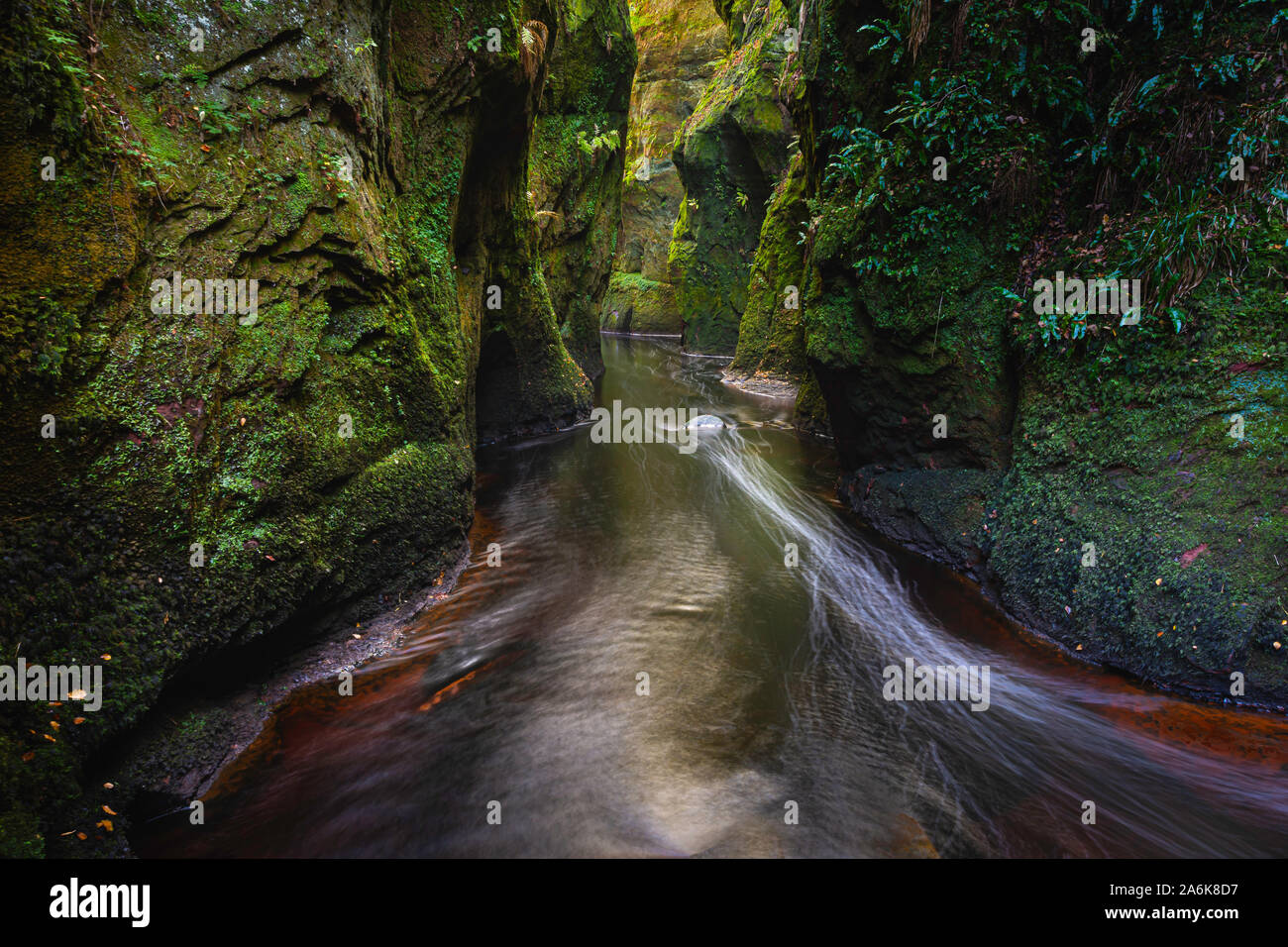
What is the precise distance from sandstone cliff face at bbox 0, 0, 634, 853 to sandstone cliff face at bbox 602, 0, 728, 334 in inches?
1138

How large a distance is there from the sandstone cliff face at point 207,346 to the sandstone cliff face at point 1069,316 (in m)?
5.35

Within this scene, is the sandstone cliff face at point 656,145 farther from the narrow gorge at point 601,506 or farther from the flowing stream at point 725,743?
the flowing stream at point 725,743

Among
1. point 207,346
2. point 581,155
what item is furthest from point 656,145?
point 207,346

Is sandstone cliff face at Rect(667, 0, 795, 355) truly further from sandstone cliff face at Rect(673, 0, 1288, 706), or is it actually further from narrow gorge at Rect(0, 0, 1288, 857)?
narrow gorge at Rect(0, 0, 1288, 857)

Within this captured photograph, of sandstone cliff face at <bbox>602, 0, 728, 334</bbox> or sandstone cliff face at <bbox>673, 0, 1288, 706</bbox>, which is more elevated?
sandstone cliff face at <bbox>602, 0, 728, 334</bbox>

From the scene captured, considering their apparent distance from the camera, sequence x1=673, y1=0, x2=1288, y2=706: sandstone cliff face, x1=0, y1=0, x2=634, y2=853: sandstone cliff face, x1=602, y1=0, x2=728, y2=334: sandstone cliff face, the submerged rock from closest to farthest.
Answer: x1=0, y1=0, x2=634, y2=853: sandstone cliff face
x1=673, y1=0, x2=1288, y2=706: sandstone cliff face
the submerged rock
x1=602, y1=0, x2=728, y2=334: sandstone cliff face

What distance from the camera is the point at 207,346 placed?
3.82 m

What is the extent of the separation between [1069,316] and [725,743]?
16.8ft

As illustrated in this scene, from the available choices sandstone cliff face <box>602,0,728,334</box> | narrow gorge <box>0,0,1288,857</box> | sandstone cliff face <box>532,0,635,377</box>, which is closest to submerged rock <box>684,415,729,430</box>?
sandstone cliff face <box>532,0,635,377</box>

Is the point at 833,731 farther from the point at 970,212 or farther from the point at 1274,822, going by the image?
the point at 970,212

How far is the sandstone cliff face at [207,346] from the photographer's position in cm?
304

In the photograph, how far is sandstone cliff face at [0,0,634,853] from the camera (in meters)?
3.04

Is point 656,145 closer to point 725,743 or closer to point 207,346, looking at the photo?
point 207,346
